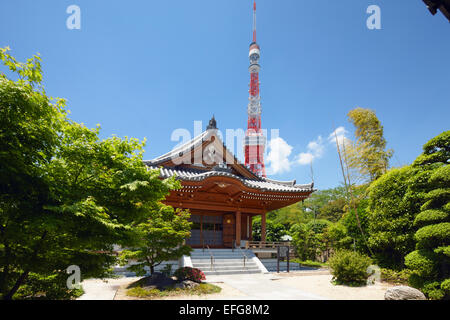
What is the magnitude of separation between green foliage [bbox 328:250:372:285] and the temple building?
19.4ft

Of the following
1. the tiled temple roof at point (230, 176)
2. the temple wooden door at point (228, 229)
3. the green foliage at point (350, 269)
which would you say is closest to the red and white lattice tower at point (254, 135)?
the tiled temple roof at point (230, 176)

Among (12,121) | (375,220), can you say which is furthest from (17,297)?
(375,220)

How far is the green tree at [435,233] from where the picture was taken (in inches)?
253

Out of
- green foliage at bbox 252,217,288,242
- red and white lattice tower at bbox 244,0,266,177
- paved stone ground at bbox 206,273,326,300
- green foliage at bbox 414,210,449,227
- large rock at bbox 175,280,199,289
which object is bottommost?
paved stone ground at bbox 206,273,326,300

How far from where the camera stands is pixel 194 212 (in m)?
16.1

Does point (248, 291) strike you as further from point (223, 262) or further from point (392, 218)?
point (392, 218)

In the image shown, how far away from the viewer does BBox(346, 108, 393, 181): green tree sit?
19969mm

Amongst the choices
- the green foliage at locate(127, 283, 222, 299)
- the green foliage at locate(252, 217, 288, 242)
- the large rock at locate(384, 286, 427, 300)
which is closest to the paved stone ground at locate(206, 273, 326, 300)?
the green foliage at locate(127, 283, 222, 299)

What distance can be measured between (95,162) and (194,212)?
1269 centimetres

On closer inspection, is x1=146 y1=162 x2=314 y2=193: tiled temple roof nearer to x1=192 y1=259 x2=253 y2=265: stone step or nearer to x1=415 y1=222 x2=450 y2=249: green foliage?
x1=192 y1=259 x2=253 y2=265: stone step

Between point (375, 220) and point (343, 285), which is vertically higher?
point (375, 220)

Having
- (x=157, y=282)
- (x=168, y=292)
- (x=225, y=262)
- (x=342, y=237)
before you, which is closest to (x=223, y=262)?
(x=225, y=262)

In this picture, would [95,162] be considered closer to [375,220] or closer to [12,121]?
[12,121]
